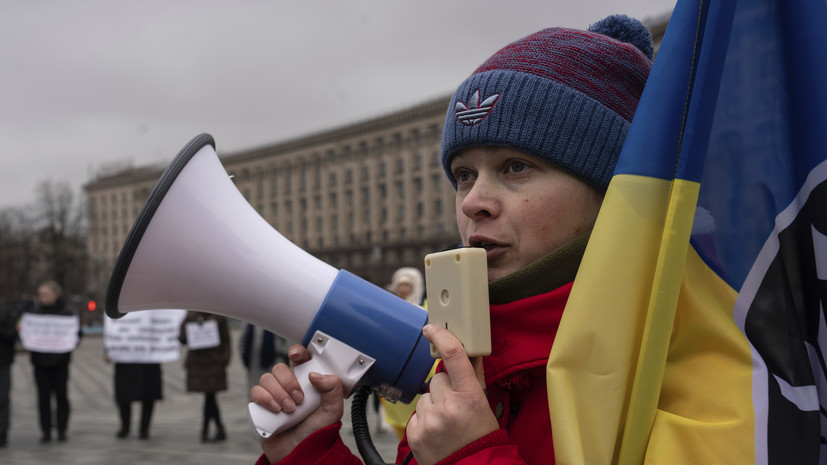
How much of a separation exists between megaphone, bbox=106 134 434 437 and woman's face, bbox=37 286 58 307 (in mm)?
8491

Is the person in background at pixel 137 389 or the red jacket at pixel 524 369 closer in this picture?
the red jacket at pixel 524 369

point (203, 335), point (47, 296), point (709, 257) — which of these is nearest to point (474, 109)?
point (709, 257)

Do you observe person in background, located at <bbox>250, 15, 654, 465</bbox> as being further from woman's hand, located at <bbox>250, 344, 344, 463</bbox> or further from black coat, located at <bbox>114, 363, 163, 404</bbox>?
black coat, located at <bbox>114, 363, 163, 404</bbox>

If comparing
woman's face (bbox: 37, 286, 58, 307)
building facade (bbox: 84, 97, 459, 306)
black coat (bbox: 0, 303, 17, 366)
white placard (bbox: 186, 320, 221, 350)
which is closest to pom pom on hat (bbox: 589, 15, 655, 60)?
white placard (bbox: 186, 320, 221, 350)

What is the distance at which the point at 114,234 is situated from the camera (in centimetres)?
9125

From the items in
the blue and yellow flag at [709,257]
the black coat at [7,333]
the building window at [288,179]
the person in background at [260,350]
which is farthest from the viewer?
the building window at [288,179]

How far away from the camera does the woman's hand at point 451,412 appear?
1032 mm

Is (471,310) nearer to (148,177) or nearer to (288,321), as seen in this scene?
(288,321)

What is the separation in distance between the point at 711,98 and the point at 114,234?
98.0 metres

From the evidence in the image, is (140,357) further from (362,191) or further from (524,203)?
(362,191)

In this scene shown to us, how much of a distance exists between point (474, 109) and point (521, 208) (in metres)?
0.20

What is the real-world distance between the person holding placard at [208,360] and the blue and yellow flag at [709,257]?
7914 millimetres

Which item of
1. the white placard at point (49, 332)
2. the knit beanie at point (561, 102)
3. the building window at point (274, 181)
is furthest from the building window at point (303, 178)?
the knit beanie at point (561, 102)

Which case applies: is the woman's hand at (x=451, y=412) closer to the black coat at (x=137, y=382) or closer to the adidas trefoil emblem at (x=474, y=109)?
the adidas trefoil emblem at (x=474, y=109)
